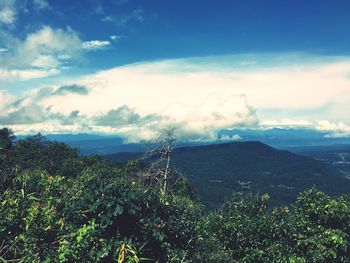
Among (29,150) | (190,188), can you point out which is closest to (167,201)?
(190,188)

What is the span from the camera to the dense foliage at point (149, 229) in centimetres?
1377

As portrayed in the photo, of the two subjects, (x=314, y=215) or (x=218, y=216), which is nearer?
(x=314, y=215)

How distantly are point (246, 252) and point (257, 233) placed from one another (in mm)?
1836

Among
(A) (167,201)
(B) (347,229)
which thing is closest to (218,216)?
(B) (347,229)

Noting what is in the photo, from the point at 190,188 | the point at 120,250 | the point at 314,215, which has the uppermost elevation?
the point at 120,250

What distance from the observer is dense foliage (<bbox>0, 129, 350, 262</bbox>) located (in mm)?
13773

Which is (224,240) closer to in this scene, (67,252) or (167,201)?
(167,201)

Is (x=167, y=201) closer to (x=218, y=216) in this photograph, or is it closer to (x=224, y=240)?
(x=224, y=240)

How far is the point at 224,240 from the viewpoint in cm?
3000

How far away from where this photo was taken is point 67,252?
12.6 m

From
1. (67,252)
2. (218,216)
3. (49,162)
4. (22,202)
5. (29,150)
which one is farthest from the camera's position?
(29,150)

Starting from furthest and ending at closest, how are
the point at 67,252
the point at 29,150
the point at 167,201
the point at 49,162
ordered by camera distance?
1. the point at 29,150
2. the point at 49,162
3. the point at 167,201
4. the point at 67,252

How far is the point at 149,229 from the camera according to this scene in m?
15.5

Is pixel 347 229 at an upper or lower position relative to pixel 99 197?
lower
